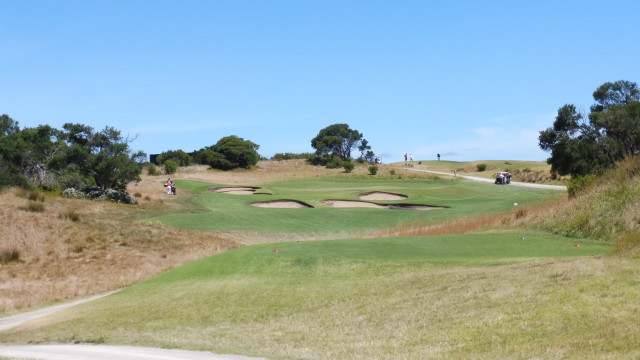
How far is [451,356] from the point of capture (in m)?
10.1

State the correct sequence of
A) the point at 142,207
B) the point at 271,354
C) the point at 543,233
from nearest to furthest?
the point at 271,354
the point at 543,233
the point at 142,207

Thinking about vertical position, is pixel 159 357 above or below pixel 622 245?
below

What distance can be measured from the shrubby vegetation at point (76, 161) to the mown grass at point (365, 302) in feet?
111

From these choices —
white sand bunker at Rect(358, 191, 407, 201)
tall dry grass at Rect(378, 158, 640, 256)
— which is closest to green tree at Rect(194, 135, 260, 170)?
white sand bunker at Rect(358, 191, 407, 201)

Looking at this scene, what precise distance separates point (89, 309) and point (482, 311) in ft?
45.1

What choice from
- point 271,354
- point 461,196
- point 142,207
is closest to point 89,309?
point 271,354

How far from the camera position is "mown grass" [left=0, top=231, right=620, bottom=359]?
11.2m

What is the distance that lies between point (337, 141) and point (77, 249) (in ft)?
340

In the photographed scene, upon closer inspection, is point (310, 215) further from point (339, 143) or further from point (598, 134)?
point (339, 143)

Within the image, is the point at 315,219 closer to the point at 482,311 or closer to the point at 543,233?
the point at 543,233

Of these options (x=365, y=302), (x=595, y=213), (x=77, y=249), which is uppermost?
(x=595, y=213)

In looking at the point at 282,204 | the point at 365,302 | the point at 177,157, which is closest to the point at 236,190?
the point at 282,204

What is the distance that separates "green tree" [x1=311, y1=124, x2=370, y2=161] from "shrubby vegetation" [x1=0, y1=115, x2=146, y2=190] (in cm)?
7778

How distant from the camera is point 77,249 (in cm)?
3647
